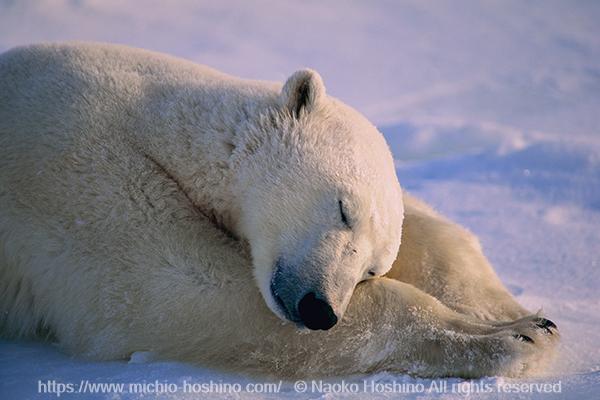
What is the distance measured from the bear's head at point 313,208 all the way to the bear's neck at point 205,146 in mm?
75

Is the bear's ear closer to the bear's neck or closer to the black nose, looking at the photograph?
the bear's neck

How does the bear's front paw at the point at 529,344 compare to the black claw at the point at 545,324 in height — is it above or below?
below

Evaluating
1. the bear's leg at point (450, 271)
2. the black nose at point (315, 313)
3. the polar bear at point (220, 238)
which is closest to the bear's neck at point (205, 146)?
the polar bear at point (220, 238)

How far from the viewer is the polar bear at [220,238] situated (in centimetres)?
287

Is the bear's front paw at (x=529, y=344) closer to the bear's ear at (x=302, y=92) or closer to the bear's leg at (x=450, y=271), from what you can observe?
the bear's leg at (x=450, y=271)

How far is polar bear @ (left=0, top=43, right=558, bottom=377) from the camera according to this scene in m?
2.87

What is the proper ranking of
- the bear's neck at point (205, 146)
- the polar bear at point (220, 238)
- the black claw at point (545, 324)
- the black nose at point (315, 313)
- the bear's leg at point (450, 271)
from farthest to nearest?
the bear's leg at point (450, 271)
the bear's neck at point (205, 146)
the black claw at point (545, 324)
the polar bear at point (220, 238)
the black nose at point (315, 313)

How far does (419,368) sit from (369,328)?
25 cm

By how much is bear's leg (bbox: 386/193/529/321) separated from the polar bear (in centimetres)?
2

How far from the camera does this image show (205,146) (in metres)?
3.28

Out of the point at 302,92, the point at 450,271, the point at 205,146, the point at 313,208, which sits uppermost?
the point at 302,92

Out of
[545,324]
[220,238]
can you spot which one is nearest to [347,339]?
[220,238]

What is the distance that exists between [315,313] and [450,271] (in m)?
1.08

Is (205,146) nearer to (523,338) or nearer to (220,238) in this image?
(220,238)
